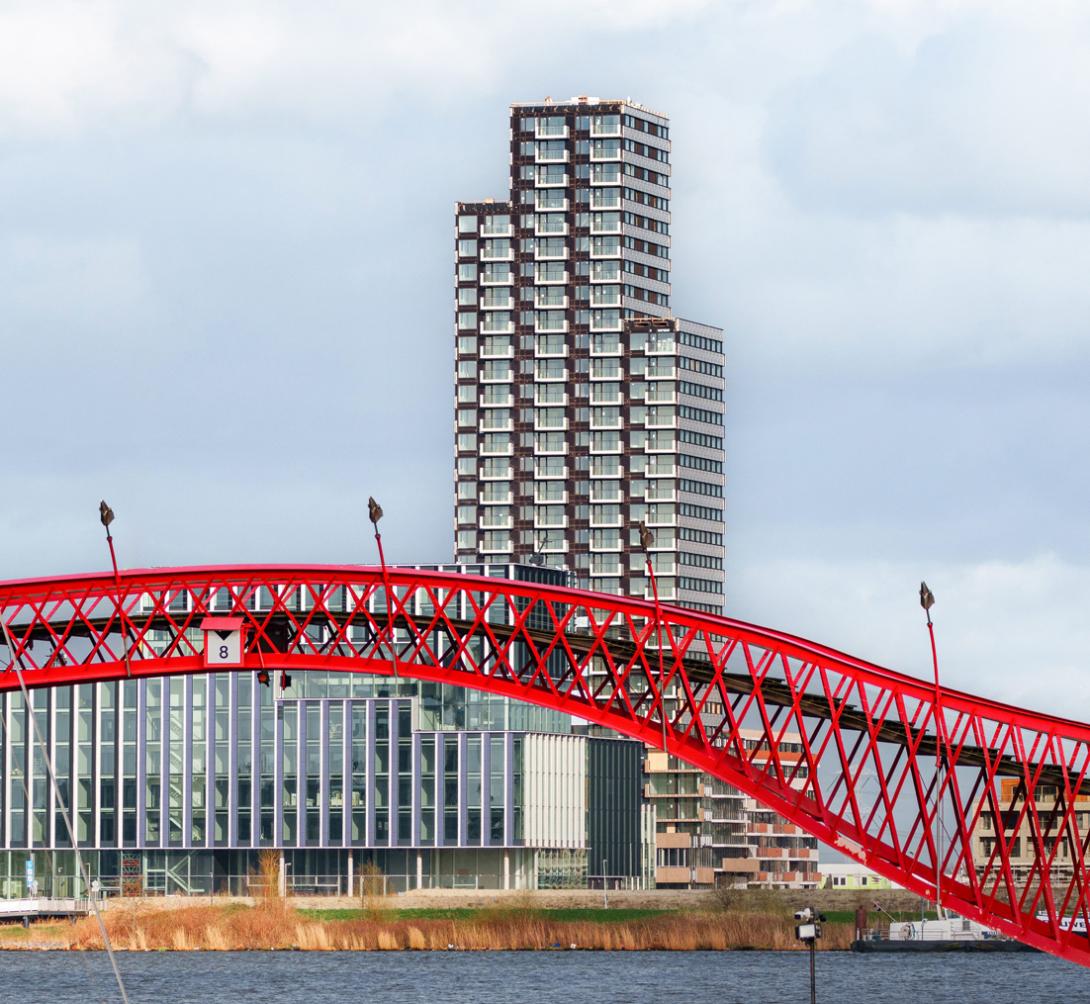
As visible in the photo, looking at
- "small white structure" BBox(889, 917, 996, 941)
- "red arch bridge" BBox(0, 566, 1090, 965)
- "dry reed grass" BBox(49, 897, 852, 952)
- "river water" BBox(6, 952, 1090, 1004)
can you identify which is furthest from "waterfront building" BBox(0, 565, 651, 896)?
"red arch bridge" BBox(0, 566, 1090, 965)

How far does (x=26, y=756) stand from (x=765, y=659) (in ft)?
330

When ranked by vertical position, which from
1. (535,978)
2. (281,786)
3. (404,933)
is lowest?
(404,933)

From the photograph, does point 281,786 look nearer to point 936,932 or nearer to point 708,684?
point 936,932

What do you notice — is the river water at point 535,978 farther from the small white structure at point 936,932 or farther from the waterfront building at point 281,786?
the waterfront building at point 281,786

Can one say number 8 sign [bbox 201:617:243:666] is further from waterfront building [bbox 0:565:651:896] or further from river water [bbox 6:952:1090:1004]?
waterfront building [bbox 0:565:651:896]

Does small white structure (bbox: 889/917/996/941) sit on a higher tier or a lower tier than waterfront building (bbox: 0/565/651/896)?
lower

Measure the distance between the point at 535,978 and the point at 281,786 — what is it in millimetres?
53202

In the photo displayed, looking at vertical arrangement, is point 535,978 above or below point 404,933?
above

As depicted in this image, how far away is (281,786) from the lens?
516ft

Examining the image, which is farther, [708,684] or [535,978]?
[535,978]

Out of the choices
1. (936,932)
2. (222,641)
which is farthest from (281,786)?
(222,641)

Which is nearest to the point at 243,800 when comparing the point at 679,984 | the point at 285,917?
the point at 285,917

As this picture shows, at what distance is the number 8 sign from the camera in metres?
73.3

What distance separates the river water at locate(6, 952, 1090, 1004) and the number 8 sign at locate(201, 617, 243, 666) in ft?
62.6
